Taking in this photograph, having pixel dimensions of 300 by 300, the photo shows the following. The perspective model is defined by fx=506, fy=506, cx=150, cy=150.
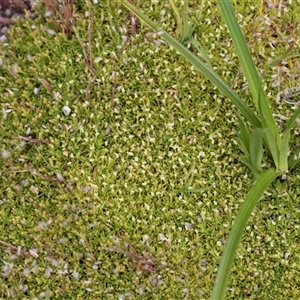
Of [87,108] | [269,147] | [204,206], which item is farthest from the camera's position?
[87,108]

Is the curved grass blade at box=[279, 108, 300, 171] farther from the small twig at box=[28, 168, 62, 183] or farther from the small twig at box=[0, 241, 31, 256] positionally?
the small twig at box=[0, 241, 31, 256]

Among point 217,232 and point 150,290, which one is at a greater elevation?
→ point 217,232

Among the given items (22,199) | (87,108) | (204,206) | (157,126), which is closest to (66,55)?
(87,108)

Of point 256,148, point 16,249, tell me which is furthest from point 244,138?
point 16,249

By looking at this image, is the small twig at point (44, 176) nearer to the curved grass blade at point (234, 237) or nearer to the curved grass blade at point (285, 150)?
the curved grass blade at point (234, 237)

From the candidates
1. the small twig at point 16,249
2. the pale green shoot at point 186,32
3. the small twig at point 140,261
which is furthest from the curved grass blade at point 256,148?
the small twig at point 16,249

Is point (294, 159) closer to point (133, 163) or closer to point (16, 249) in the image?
point (133, 163)

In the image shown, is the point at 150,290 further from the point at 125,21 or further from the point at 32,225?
the point at 125,21
